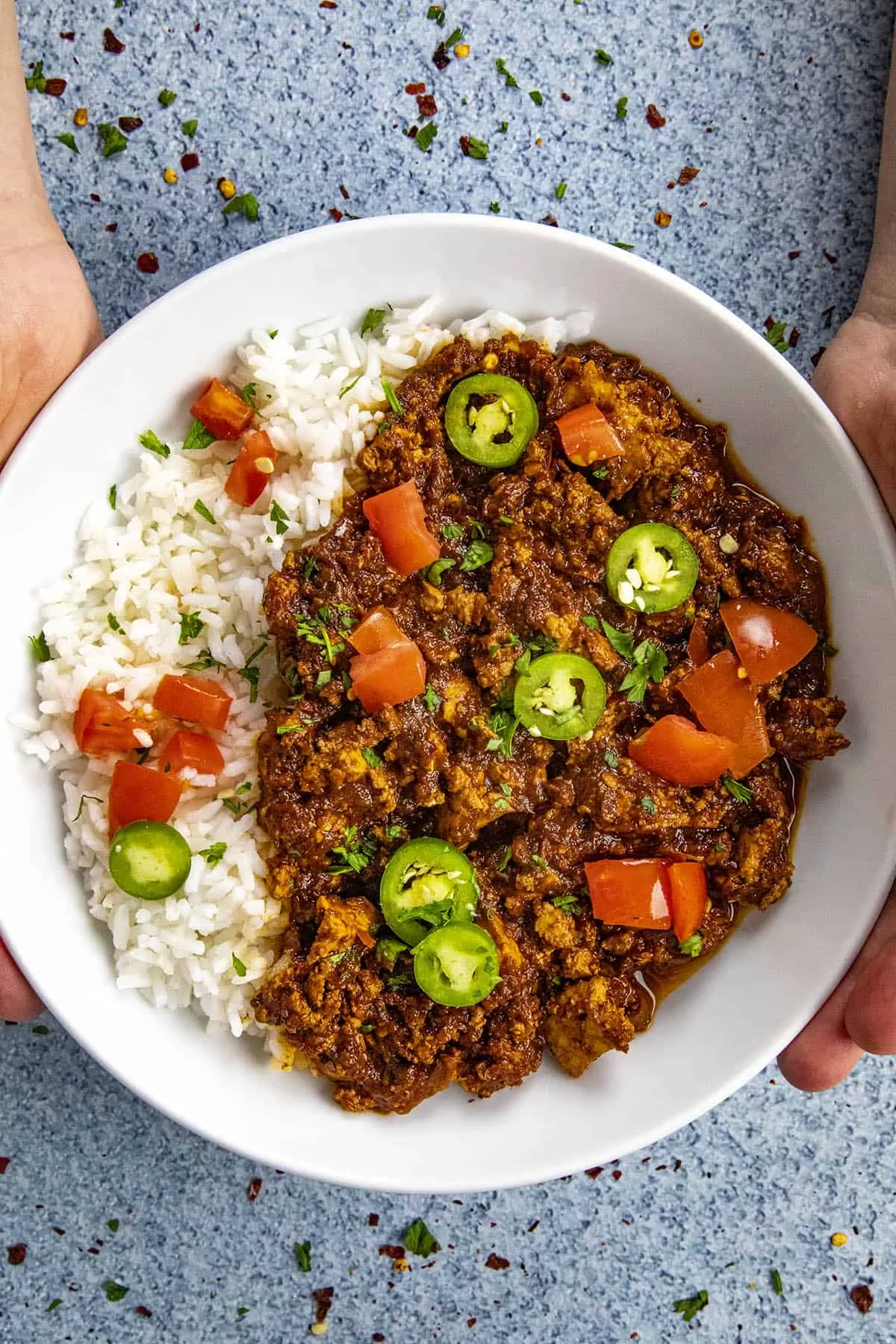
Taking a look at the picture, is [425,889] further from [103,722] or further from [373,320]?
[373,320]

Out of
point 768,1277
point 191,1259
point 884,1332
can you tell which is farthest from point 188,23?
point 884,1332

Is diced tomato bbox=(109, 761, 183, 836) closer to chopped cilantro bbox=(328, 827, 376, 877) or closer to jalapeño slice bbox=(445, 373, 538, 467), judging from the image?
chopped cilantro bbox=(328, 827, 376, 877)

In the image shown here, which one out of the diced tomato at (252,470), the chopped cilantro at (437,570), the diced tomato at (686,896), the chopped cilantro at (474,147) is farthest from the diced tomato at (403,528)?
the chopped cilantro at (474,147)

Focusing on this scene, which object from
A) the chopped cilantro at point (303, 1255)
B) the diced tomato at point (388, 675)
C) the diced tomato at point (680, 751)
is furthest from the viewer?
the chopped cilantro at point (303, 1255)

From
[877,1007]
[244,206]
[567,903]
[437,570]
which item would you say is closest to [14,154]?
[244,206]

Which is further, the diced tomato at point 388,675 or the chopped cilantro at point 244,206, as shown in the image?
the chopped cilantro at point 244,206

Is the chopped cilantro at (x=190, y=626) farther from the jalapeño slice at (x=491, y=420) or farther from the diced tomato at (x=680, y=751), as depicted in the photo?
the diced tomato at (x=680, y=751)

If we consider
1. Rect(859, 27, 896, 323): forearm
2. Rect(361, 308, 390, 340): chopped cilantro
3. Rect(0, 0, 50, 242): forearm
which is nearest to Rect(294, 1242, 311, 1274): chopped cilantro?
Rect(361, 308, 390, 340): chopped cilantro
